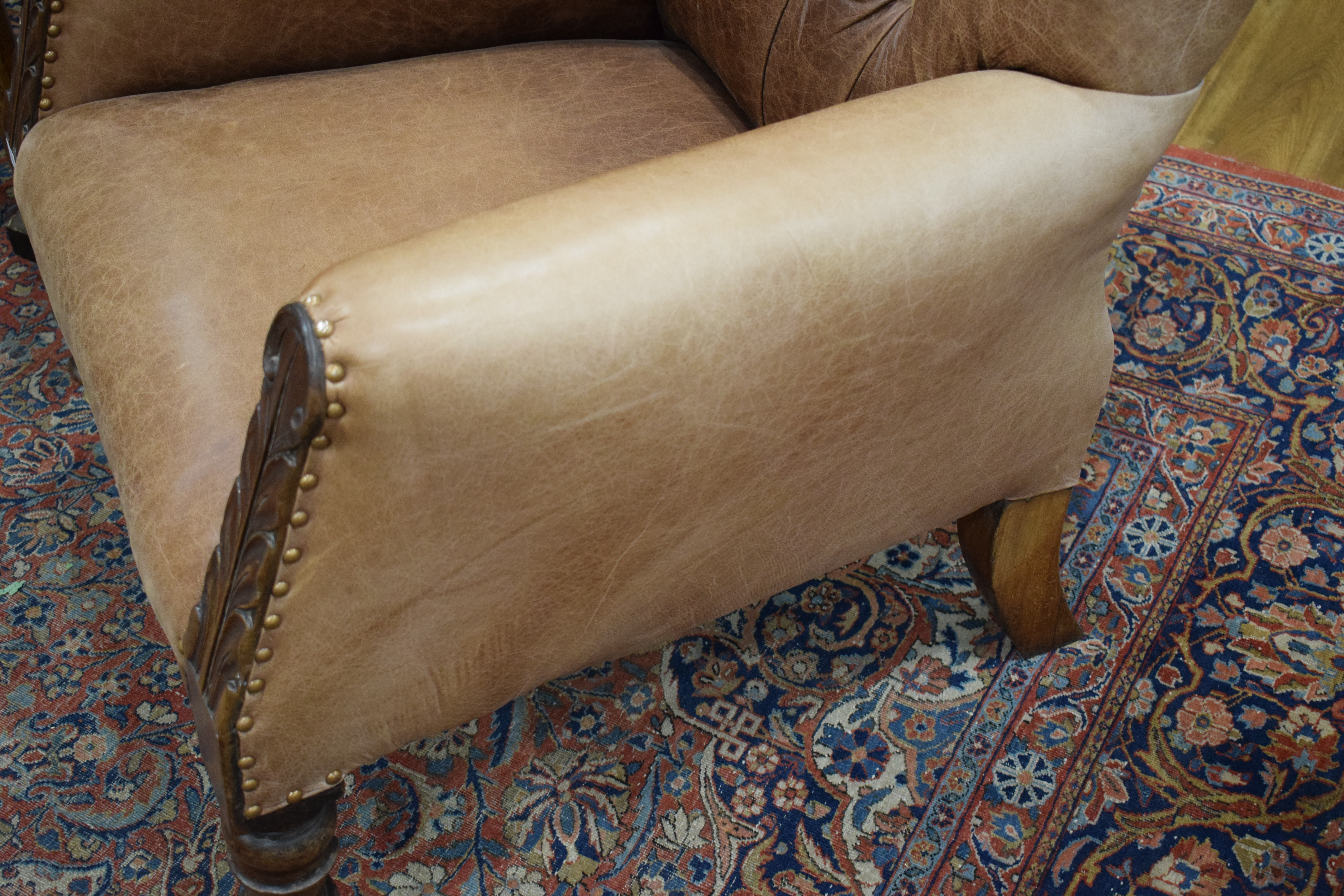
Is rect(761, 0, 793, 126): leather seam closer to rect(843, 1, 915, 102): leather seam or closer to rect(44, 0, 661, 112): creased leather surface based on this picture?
rect(843, 1, 915, 102): leather seam

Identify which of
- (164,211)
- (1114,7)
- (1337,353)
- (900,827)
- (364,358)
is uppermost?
(1114,7)

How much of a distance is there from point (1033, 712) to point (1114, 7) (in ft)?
2.40

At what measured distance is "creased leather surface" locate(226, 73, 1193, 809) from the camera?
0.63m

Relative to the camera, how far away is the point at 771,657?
1228 millimetres

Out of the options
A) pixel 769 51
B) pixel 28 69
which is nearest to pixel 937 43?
pixel 769 51

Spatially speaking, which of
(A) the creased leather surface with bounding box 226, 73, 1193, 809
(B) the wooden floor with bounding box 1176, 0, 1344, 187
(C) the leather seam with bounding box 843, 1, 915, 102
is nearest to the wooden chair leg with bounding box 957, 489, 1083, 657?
(A) the creased leather surface with bounding box 226, 73, 1193, 809

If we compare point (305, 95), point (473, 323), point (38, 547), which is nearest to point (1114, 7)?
point (473, 323)

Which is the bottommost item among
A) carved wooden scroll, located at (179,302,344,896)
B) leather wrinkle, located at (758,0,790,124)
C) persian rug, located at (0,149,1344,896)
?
persian rug, located at (0,149,1344,896)

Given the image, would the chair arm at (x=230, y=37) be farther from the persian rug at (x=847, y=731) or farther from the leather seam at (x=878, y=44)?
the persian rug at (x=847, y=731)

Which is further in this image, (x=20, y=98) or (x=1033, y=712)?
(x=1033, y=712)

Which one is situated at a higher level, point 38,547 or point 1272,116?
point 1272,116

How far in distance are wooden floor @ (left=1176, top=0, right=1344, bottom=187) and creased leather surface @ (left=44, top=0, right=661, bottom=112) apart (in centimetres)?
121

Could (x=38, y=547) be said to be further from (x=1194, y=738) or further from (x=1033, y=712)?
(x=1194, y=738)

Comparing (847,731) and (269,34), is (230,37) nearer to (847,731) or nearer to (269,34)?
(269,34)
